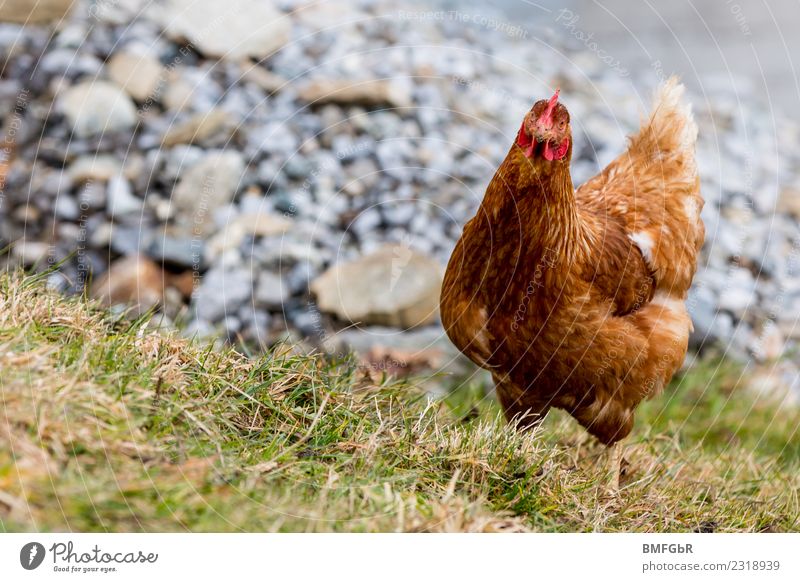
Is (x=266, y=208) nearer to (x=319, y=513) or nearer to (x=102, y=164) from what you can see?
(x=102, y=164)

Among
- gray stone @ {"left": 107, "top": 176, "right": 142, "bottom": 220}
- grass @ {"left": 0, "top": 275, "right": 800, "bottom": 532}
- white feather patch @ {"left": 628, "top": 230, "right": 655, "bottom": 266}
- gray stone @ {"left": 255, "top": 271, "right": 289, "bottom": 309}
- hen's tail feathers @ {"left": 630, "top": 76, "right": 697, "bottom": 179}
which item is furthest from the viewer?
gray stone @ {"left": 107, "top": 176, "right": 142, "bottom": 220}

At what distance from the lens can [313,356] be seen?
3.01 m

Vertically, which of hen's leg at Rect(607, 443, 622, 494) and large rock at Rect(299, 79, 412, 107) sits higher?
large rock at Rect(299, 79, 412, 107)

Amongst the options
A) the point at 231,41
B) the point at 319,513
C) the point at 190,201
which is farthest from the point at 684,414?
the point at 231,41

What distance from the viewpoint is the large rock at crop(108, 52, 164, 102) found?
18.4 feet

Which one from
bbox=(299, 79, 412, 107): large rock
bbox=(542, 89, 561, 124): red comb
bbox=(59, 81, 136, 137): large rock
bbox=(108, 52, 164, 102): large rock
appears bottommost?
bbox=(59, 81, 136, 137): large rock

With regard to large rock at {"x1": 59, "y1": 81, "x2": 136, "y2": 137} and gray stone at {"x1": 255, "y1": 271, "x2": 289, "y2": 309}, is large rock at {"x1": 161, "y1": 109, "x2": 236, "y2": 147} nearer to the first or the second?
large rock at {"x1": 59, "y1": 81, "x2": 136, "y2": 137}

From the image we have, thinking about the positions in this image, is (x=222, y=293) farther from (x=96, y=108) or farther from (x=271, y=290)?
(x=96, y=108)

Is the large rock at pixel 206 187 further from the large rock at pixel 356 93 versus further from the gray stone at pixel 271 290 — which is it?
the large rock at pixel 356 93

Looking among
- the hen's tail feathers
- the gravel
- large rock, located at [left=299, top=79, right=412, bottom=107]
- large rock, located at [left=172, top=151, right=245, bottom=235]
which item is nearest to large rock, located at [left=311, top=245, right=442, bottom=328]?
the gravel

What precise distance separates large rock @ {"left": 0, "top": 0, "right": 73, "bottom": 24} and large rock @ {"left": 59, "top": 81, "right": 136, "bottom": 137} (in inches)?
28.2

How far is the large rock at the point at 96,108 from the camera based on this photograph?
555cm

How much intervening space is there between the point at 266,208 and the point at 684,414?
3166mm

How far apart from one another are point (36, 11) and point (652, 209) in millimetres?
4866
